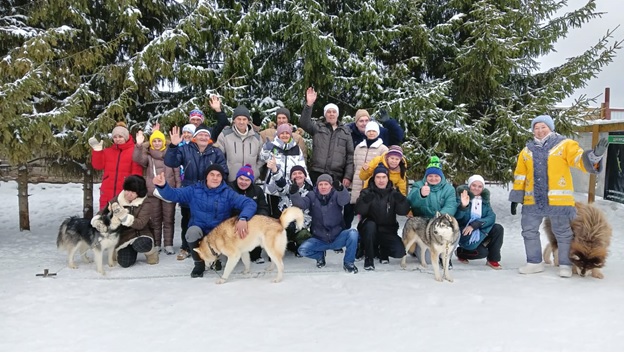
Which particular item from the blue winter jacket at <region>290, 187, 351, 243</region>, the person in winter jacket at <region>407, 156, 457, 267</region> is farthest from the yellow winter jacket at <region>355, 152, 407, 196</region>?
the blue winter jacket at <region>290, 187, 351, 243</region>

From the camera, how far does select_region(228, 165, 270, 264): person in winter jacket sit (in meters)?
5.58

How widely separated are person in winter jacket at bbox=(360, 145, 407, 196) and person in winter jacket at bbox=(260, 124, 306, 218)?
861 mm

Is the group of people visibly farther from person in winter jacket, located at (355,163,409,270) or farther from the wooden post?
the wooden post

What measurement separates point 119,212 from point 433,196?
12.9ft

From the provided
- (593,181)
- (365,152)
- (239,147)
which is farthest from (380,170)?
(593,181)

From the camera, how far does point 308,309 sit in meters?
4.18

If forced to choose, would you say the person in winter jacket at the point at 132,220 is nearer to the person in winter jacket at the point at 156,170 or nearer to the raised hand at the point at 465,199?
the person in winter jacket at the point at 156,170

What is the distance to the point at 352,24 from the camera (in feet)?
27.2

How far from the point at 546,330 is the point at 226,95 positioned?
582 centimetres

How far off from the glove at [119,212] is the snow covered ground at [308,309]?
0.69 m

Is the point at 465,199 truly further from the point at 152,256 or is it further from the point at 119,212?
the point at 119,212

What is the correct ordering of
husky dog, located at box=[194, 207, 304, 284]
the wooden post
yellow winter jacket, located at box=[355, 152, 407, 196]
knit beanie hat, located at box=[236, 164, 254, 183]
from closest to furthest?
husky dog, located at box=[194, 207, 304, 284], knit beanie hat, located at box=[236, 164, 254, 183], yellow winter jacket, located at box=[355, 152, 407, 196], the wooden post

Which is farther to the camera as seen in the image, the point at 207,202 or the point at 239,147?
the point at 239,147

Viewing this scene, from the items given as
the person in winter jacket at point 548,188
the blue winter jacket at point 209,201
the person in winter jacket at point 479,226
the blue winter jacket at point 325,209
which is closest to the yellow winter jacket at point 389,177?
the blue winter jacket at point 325,209
